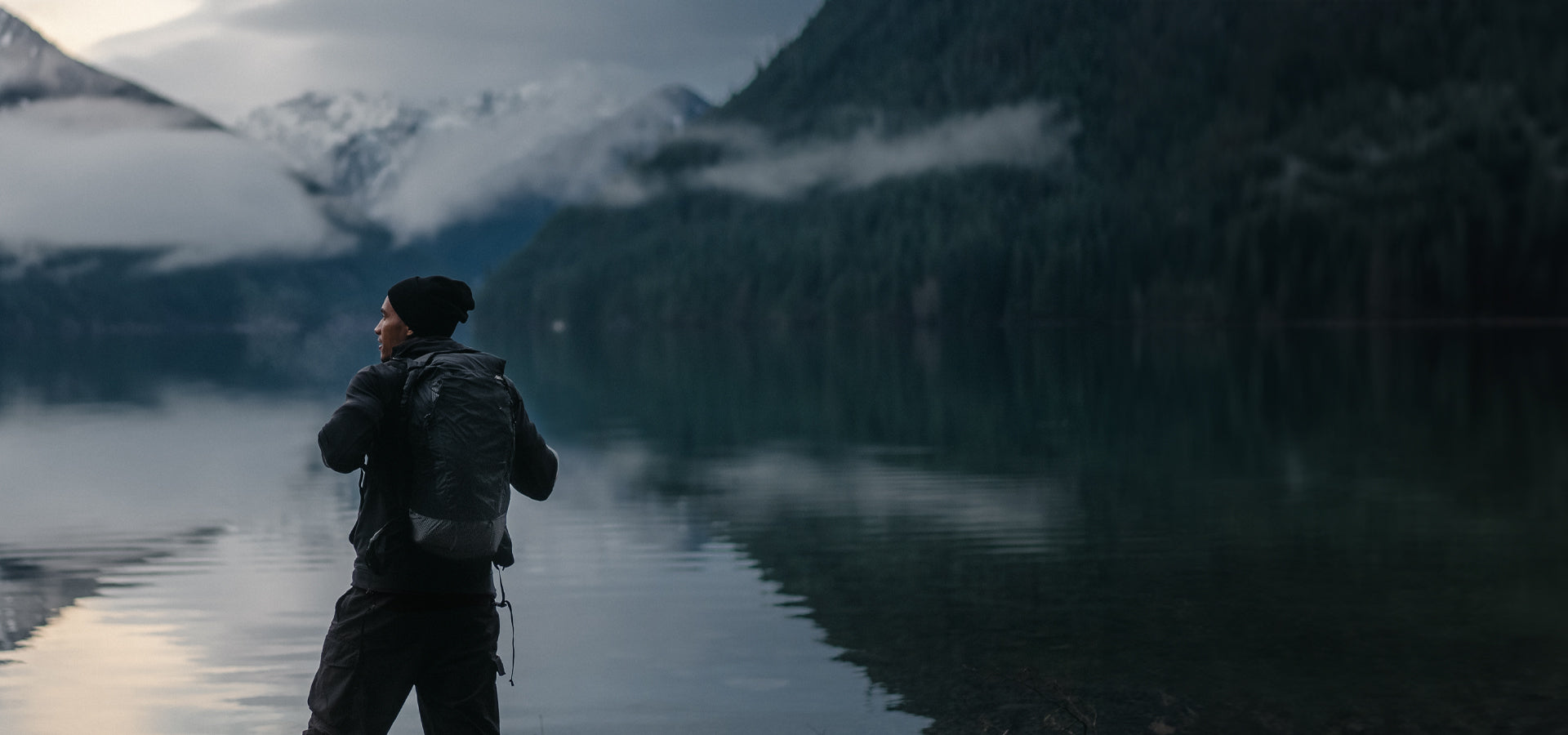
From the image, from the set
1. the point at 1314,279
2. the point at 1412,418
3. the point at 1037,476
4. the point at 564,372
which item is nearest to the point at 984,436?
the point at 1037,476

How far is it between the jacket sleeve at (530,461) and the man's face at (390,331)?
742 mm

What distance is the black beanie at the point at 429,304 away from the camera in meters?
8.41

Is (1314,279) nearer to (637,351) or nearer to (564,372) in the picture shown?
(637,351)

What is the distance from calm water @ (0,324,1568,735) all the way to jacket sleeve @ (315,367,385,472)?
5922 mm

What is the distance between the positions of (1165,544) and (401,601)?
53.6 feet

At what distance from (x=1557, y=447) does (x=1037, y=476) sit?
43.8 feet

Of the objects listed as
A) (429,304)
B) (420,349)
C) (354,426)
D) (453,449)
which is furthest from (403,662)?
(429,304)

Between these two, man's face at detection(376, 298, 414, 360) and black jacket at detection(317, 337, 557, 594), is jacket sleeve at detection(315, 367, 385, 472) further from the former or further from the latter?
man's face at detection(376, 298, 414, 360)

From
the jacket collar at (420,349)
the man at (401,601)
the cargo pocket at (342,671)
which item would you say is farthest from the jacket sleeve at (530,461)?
the cargo pocket at (342,671)

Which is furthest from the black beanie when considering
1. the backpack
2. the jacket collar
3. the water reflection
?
the water reflection

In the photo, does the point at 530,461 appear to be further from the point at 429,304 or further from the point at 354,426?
the point at 354,426

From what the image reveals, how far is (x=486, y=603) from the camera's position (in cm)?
841

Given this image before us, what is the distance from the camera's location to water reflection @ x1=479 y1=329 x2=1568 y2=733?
1413 centimetres

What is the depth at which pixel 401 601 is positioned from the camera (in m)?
8.20
